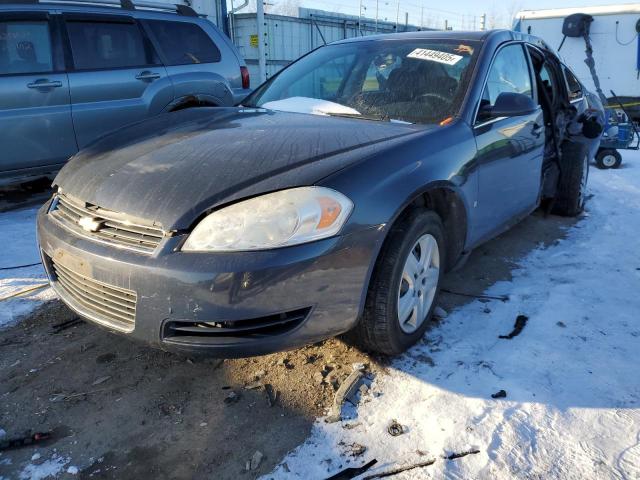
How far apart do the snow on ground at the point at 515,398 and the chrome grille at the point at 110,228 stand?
3.26 ft

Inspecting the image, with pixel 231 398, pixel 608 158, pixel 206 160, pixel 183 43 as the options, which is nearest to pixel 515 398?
pixel 231 398

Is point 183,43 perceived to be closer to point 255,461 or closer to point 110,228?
point 110,228

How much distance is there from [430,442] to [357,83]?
2.21 metres

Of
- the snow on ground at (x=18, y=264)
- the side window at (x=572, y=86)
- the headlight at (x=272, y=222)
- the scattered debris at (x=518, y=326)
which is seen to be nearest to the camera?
A: the headlight at (x=272, y=222)

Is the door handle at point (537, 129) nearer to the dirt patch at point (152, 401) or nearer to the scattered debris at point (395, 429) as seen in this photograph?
the dirt patch at point (152, 401)

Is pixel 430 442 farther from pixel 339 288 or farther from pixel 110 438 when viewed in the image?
pixel 110 438

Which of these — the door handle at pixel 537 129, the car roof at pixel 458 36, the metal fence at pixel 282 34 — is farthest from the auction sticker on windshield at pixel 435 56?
the metal fence at pixel 282 34

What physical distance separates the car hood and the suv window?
9.84 ft

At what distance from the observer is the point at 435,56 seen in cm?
324

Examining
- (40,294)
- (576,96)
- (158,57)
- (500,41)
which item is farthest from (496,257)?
(158,57)

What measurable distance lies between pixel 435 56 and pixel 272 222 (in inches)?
72.7

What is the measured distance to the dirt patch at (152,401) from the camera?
78.7 inches

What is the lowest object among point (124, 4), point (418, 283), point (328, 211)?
point (418, 283)

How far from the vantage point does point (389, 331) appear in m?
2.40
